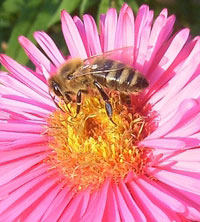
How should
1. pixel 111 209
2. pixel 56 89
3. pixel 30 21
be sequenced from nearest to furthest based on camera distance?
1. pixel 111 209
2. pixel 56 89
3. pixel 30 21

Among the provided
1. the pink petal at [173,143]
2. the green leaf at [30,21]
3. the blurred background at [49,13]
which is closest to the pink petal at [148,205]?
the pink petal at [173,143]

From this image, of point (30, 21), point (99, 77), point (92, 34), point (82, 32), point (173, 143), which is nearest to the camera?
point (173, 143)

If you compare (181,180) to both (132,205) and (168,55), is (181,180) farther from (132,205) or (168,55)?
(168,55)

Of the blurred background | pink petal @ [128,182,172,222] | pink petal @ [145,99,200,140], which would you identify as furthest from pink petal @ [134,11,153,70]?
the blurred background

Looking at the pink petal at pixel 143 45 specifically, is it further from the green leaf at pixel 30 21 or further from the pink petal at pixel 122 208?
the green leaf at pixel 30 21

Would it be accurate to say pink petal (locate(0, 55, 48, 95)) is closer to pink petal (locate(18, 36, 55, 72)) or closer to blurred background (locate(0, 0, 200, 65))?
pink petal (locate(18, 36, 55, 72))

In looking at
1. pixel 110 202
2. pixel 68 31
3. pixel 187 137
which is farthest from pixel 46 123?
pixel 187 137

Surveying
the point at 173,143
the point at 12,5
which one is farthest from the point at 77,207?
the point at 12,5
